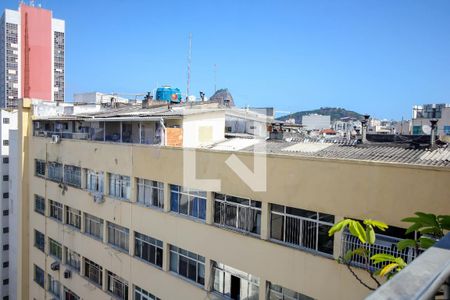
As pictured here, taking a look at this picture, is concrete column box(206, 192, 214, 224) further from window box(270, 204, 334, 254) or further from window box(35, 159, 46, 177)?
window box(35, 159, 46, 177)

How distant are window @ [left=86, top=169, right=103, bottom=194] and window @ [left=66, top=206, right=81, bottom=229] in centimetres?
196

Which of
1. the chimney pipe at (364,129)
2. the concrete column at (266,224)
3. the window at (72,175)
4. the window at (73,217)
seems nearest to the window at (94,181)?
the window at (72,175)

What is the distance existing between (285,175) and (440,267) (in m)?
8.48

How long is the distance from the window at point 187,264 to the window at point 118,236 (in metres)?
3.00

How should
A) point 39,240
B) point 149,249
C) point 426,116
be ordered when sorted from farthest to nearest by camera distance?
point 426,116
point 39,240
point 149,249

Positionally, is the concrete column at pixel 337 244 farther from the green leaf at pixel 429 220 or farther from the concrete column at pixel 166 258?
Result: the concrete column at pixel 166 258

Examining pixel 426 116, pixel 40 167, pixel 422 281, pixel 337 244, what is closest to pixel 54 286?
pixel 40 167

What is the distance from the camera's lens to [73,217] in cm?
1897

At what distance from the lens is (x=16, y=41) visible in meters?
53.2

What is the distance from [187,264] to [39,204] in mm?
13798

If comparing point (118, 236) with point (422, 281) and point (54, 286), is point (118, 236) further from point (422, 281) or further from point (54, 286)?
point (422, 281)

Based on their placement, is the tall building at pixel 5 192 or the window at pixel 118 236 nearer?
the window at pixel 118 236

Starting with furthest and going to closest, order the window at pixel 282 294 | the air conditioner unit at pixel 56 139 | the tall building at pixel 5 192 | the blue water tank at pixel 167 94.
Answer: the tall building at pixel 5 192 < the blue water tank at pixel 167 94 < the air conditioner unit at pixel 56 139 < the window at pixel 282 294

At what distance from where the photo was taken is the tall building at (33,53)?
4891cm
